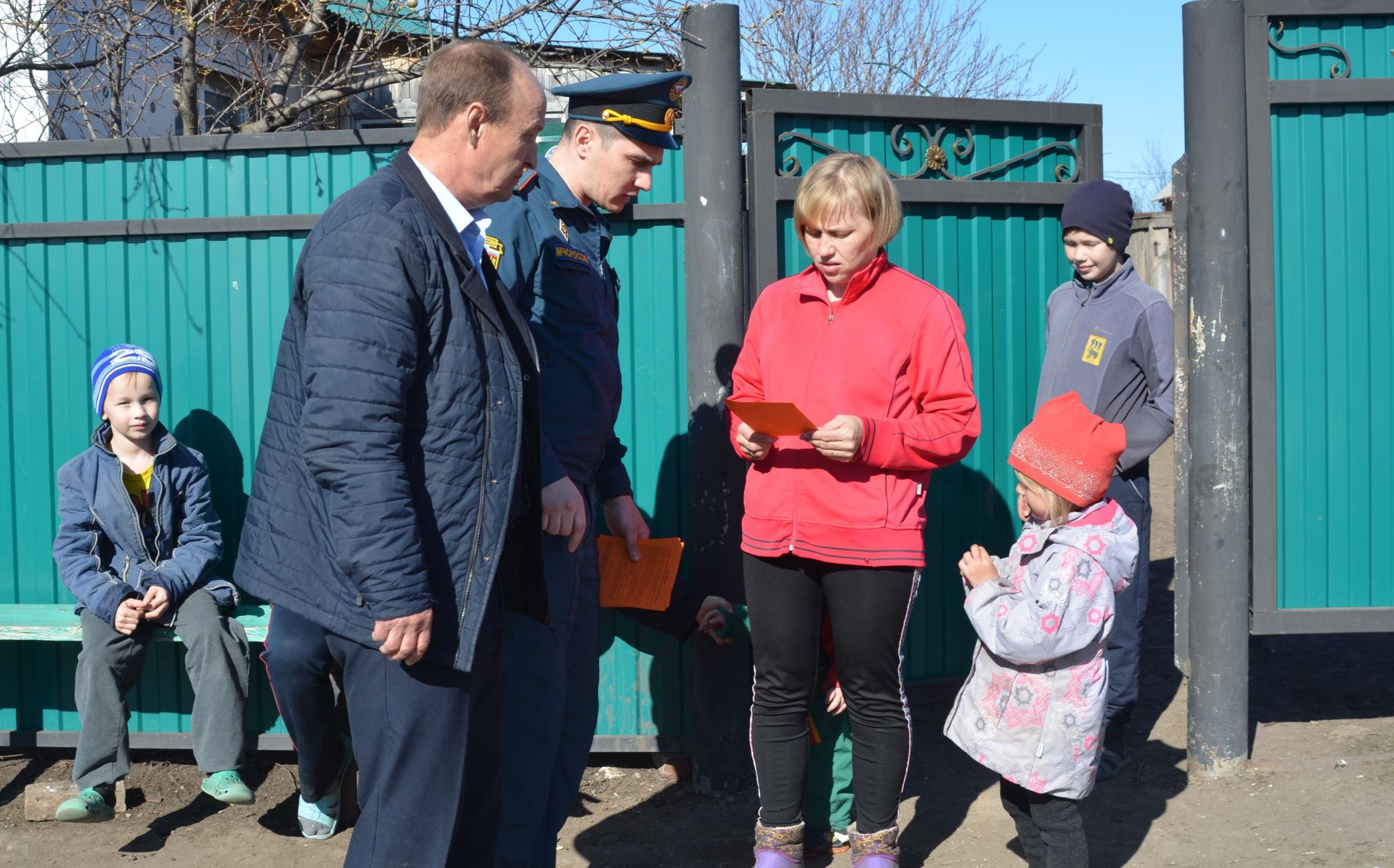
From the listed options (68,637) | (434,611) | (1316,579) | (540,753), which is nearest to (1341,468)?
(1316,579)

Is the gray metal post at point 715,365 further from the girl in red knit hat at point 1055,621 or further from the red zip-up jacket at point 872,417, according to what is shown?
the girl in red knit hat at point 1055,621

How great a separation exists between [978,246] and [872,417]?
4.71ft

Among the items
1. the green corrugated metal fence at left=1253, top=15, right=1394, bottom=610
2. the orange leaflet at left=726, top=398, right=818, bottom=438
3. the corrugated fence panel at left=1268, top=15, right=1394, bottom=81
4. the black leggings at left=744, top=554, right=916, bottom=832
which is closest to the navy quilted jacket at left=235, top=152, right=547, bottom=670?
the orange leaflet at left=726, top=398, right=818, bottom=438

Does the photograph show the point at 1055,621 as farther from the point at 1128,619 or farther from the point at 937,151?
the point at 937,151

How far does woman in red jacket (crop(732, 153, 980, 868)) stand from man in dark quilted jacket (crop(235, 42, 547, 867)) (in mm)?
1026

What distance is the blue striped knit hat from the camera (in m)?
4.05

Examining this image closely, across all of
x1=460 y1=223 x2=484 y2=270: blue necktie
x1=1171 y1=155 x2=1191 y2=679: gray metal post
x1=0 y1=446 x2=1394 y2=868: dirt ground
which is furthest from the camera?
x1=1171 y1=155 x2=1191 y2=679: gray metal post

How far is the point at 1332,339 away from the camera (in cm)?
405

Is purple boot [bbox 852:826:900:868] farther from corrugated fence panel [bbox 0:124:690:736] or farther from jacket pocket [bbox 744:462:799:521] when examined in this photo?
corrugated fence panel [bbox 0:124:690:736]

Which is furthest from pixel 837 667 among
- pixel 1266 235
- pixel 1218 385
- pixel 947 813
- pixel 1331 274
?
pixel 1331 274

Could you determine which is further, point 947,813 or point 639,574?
point 947,813

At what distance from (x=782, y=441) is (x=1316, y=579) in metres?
Result: 2.04

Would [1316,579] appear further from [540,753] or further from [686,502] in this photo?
[540,753]

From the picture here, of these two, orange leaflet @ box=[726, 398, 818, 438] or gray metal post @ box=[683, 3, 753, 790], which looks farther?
gray metal post @ box=[683, 3, 753, 790]
